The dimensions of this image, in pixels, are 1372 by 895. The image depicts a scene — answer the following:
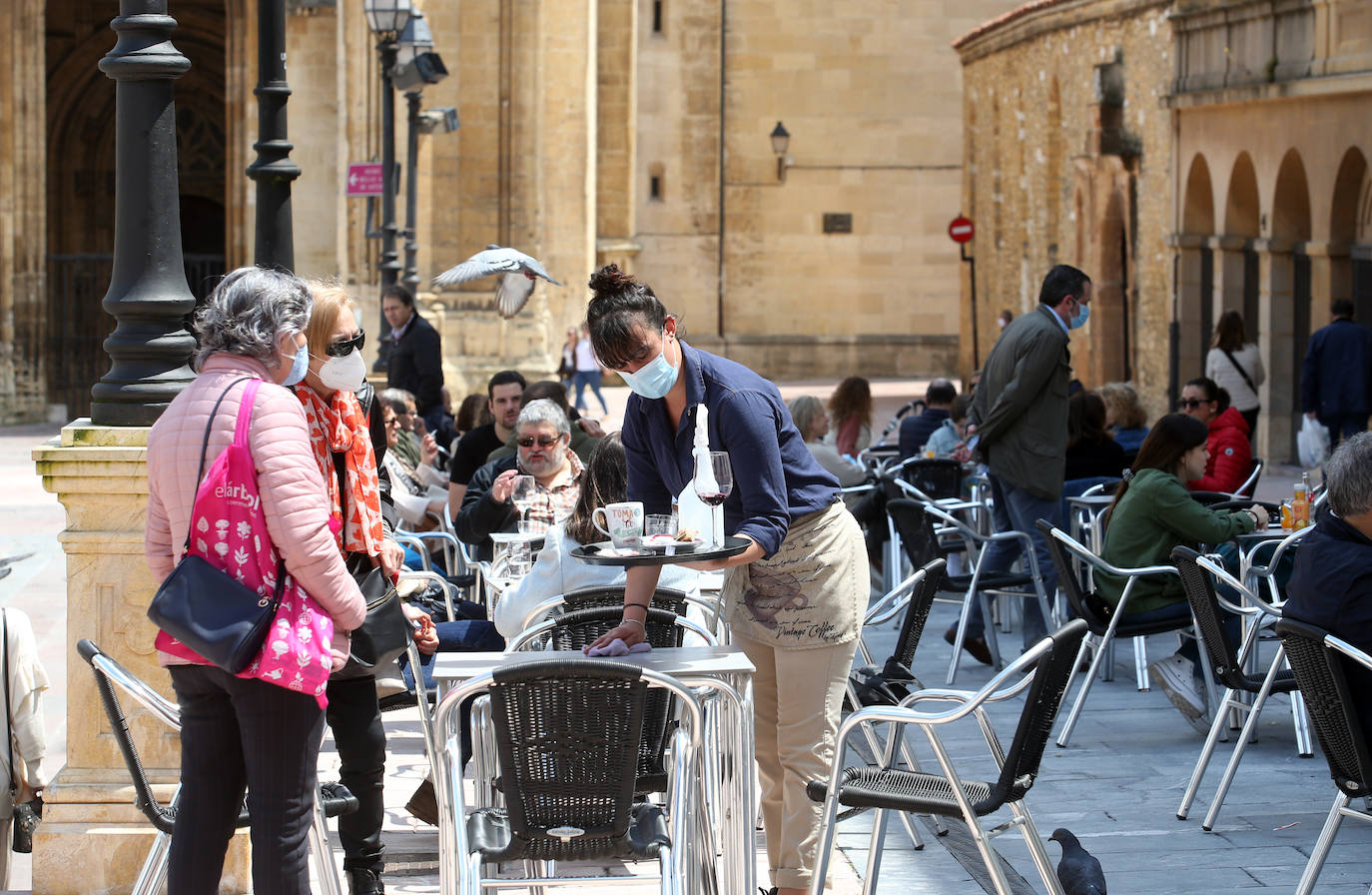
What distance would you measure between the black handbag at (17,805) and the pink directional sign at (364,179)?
12206mm

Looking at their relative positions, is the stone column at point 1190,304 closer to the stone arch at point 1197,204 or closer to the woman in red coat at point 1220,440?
the stone arch at point 1197,204

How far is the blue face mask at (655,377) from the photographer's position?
4340 mm

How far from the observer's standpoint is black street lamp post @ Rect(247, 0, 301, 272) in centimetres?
672

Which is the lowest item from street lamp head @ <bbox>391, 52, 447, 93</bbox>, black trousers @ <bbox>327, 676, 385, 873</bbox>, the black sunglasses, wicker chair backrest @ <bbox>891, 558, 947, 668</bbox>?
black trousers @ <bbox>327, 676, 385, 873</bbox>

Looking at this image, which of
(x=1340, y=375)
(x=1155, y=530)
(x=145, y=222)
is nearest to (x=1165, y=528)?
(x=1155, y=530)

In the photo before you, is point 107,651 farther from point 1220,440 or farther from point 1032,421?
point 1220,440

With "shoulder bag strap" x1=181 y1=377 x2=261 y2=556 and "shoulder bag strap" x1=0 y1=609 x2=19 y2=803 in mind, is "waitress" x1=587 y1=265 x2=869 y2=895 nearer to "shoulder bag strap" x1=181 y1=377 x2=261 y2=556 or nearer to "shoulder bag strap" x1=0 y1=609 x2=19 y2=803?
"shoulder bag strap" x1=181 y1=377 x2=261 y2=556

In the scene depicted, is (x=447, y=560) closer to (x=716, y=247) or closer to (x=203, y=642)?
(x=203, y=642)

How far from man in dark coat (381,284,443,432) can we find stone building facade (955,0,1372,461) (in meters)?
7.77

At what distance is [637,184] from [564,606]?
29.2 metres

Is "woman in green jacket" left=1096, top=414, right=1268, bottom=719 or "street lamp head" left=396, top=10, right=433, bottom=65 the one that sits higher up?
"street lamp head" left=396, top=10, right=433, bottom=65

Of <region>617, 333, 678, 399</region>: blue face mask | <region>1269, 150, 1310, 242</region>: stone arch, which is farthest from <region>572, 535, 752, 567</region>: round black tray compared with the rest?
<region>1269, 150, 1310, 242</region>: stone arch

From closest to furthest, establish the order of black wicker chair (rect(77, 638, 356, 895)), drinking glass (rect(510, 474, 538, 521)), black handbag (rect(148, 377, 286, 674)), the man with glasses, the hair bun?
black handbag (rect(148, 377, 286, 674))
black wicker chair (rect(77, 638, 356, 895))
the hair bun
drinking glass (rect(510, 474, 538, 521))
the man with glasses

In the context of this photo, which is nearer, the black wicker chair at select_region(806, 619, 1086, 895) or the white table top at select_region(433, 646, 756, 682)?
the black wicker chair at select_region(806, 619, 1086, 895)
